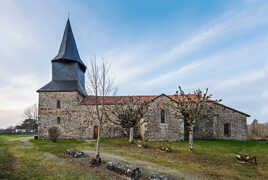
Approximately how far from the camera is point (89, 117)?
21312 millimetres

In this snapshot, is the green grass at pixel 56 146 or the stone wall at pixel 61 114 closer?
the green grass at pixel 56 146

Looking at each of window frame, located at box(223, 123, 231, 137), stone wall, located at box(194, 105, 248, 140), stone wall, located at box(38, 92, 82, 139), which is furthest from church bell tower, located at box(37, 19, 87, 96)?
window frame, located at box(223, 123, 231, 137)

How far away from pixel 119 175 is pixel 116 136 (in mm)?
15239

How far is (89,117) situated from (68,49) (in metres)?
11.9

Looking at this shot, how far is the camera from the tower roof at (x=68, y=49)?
23094 millimetres

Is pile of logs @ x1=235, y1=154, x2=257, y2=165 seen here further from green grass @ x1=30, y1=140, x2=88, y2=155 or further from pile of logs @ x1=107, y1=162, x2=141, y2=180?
green grass @ x1=30, y1=140, x2=88, y2=155

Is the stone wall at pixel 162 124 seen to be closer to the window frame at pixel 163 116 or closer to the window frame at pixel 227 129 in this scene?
the window frame at pixel 163 116

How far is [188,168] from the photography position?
7328 mm

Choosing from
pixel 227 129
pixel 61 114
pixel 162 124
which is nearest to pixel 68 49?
pixel 61 114

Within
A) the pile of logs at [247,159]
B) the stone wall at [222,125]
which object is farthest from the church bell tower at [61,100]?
the pile of logs at [247,159]

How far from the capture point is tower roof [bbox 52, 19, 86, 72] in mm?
23094

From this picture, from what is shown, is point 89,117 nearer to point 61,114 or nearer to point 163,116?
point 61,114

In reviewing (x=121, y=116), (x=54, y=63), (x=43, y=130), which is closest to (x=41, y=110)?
(x=43, y=130)

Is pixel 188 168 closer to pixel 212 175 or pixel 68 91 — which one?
pixel 212 175
